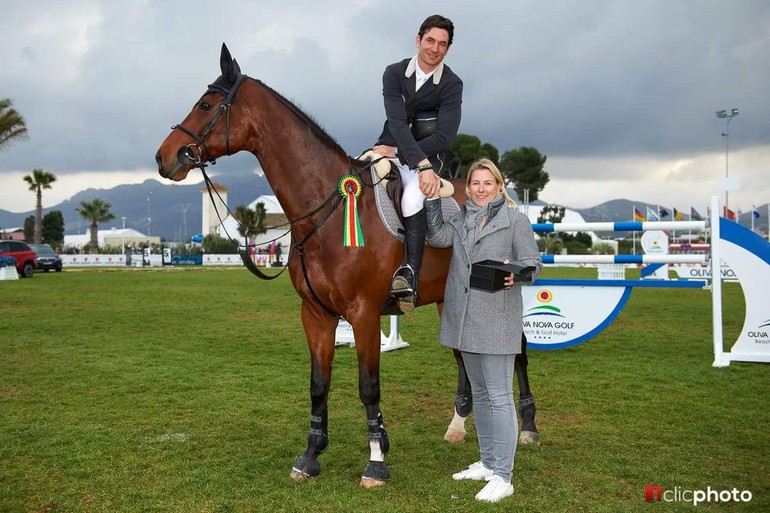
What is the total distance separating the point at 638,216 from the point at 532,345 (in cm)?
2455

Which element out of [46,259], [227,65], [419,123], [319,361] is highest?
[227,65]

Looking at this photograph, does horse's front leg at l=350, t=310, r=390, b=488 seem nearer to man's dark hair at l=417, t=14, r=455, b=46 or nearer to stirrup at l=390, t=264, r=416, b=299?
stirrup at l=390, t=264, r=416, b=299

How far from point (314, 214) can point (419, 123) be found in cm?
113

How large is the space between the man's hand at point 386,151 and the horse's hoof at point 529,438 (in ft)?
8.60

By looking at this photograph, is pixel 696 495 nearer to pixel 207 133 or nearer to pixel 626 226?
pixel 207 133

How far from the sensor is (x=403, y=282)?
4512 mm

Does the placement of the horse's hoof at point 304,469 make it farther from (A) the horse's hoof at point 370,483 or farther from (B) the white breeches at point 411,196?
(B) the white breeches at point 411,196

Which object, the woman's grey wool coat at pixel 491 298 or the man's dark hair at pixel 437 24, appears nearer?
the woman's grey wool coat at pixel 491 298

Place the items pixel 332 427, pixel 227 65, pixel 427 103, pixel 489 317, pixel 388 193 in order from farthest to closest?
pixel 332 427, pixel 427 103, pixel 388 193, pixel 227 65, pixel 489 317

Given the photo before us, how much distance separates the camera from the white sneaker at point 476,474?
4.48m

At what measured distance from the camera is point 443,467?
15.8 feet

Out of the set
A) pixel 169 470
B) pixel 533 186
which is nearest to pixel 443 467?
Result: pixel 169 470

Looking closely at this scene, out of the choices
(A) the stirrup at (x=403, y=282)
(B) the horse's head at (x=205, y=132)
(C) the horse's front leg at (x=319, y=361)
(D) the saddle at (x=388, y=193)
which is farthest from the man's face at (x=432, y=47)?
(C) the horse's front leg at (x=319, y=361)

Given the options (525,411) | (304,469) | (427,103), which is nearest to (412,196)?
(427,103)
